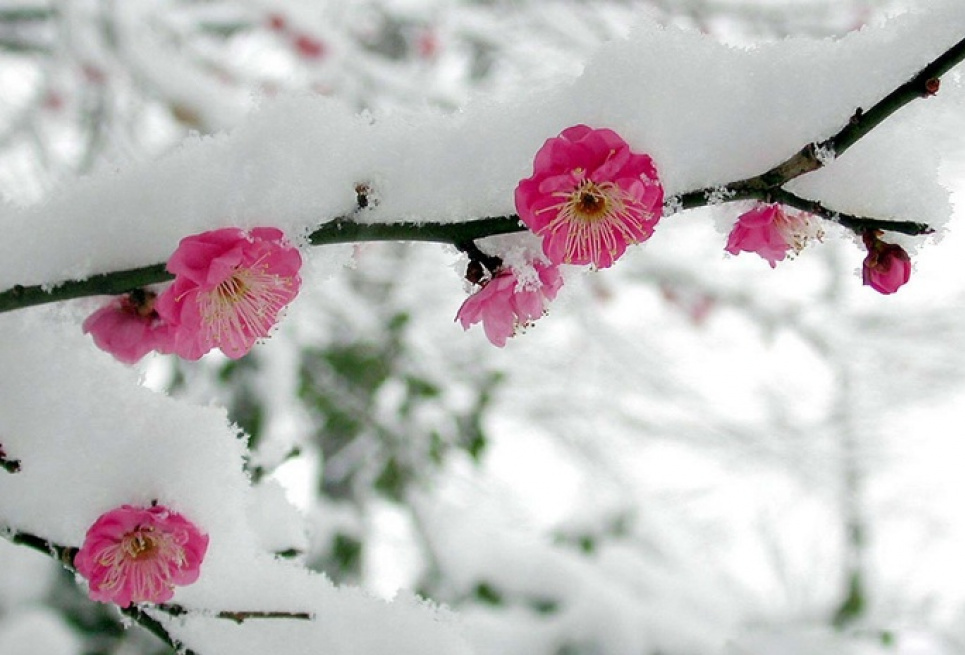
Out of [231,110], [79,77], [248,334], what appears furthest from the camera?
[79,77]

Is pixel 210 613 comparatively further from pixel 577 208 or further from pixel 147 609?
pixel 577 208

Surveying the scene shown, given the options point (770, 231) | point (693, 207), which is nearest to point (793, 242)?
point (770, 231)

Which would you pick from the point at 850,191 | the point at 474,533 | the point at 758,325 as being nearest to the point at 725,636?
the point at 474,533

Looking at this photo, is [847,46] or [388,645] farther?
[388,645]

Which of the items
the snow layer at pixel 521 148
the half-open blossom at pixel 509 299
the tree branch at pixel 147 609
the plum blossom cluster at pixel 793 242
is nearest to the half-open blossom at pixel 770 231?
the plum blossom cluster at pixel 793 242

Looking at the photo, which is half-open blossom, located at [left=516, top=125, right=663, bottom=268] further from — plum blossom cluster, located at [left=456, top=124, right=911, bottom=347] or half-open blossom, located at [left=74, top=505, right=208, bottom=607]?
half-open blossom, located at [left=74, top=505, right=208, bottom=607]

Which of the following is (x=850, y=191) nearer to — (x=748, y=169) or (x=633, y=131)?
(x=748, y=169)
